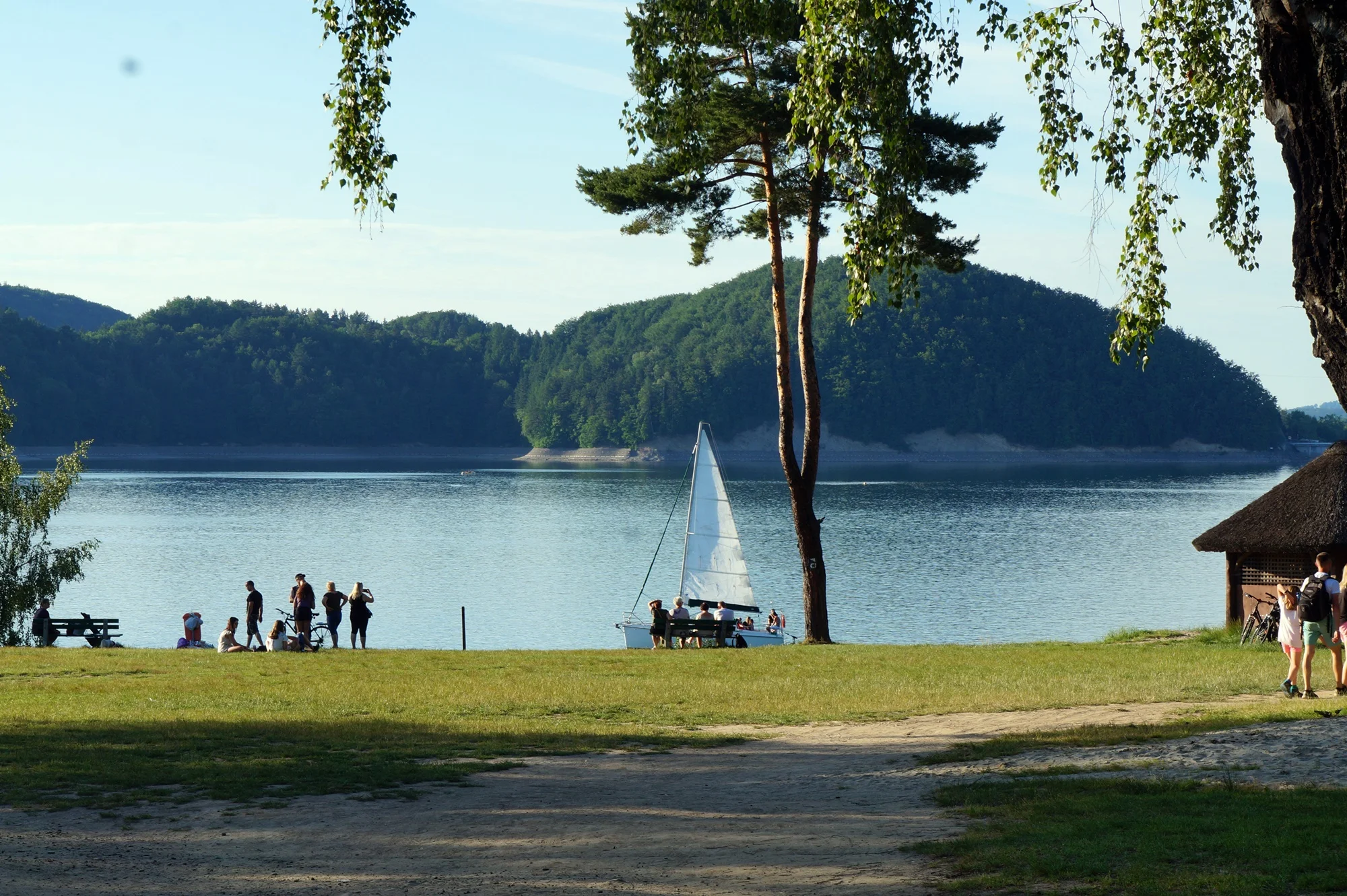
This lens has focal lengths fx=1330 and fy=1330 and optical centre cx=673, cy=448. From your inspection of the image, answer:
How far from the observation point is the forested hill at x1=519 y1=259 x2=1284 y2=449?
171 meters

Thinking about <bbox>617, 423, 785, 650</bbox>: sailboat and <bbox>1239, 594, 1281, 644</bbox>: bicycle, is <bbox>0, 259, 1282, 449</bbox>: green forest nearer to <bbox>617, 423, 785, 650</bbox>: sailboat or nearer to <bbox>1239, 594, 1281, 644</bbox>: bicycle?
<bbox>617, 423, 785, 650</bbox>: sailboat

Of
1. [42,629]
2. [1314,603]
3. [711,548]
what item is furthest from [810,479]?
[42,629]

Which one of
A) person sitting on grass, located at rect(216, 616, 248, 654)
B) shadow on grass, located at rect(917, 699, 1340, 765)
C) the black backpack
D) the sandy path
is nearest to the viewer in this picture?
the sandy path

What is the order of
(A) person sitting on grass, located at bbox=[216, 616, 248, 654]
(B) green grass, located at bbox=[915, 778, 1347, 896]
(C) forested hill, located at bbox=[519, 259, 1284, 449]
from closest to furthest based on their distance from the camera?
(B) green grass, located at bbox=[915, 778, 1347, 896] → (A) person sitting on grass, located at bbox=[216, 616, 248, 654] → (C) forested hill, located at bbox=[519, 259, 1284, 449]

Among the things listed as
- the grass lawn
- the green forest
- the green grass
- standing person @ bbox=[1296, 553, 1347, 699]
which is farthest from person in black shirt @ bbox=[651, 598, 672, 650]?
the green forest

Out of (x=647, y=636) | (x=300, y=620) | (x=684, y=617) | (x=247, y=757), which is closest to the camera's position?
(x=247, y=757)

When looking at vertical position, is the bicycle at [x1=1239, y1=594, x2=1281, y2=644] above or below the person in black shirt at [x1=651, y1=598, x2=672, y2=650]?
above

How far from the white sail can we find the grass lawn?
12483mm

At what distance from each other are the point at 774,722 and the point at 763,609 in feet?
99.9

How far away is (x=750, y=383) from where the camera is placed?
17138 cm

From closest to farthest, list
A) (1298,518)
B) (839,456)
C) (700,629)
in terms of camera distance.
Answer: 1. (1298,518)
2. (700,629)
3. (839,456)

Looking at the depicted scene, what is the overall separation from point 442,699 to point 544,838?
717 centimetres

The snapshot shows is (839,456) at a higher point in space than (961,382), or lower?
lower

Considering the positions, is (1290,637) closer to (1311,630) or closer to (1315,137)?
(1311,630)
